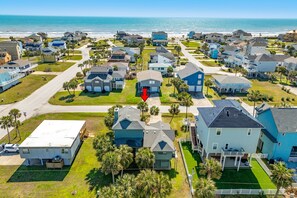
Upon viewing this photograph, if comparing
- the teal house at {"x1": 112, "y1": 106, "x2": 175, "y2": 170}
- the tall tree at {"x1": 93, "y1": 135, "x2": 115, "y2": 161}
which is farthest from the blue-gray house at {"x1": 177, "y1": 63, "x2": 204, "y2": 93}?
the tall tree at {"x1": 93, "y1": 135, "x2": 115, "y2": 161}

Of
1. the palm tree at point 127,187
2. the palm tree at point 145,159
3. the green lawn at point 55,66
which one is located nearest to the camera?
the palm tree at point 127,187

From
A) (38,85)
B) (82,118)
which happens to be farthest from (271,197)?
(38,85)

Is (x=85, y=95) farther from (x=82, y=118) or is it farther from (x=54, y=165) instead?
(x=54, y=165)

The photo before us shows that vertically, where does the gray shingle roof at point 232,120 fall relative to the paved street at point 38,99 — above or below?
above

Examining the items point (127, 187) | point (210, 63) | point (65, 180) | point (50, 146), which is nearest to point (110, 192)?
point (127, 187)

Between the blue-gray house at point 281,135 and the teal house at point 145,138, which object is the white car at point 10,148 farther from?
the blue-gray house at point 281,135

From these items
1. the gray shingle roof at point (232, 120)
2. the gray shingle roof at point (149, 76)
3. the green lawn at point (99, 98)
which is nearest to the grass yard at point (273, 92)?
the gray shingle roof at point (149, 76)
